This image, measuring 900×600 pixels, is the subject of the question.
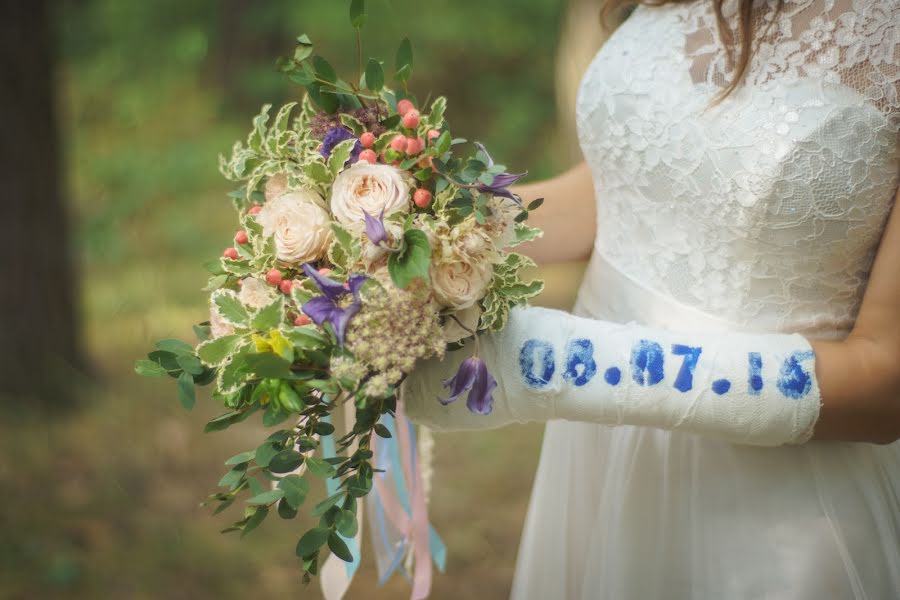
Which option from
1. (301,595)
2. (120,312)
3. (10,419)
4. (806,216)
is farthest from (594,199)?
(120,312)

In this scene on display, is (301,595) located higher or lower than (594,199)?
lower

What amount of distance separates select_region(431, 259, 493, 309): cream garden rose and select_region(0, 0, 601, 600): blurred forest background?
843mm

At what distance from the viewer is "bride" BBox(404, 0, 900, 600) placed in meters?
1.28

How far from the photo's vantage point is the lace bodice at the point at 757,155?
4.20ft

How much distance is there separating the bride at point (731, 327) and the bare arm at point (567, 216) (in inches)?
4.8

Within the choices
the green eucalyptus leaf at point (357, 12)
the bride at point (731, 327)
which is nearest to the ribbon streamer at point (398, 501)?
the bride at point (731, 327)

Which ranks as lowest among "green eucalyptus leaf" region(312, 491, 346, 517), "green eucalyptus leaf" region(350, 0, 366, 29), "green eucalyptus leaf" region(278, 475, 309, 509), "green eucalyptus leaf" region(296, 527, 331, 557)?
"green eucalyptus leaf" region(296, 527, 331, 557)

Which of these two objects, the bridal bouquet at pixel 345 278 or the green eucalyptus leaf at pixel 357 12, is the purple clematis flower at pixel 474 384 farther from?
the green eucalyptus leaf at pixel 357 12

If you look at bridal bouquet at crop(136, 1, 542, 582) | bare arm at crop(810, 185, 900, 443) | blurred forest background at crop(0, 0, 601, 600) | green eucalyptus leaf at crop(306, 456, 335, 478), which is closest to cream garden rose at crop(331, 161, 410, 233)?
bridal bouquet at crop(136, 1, 542, 582)

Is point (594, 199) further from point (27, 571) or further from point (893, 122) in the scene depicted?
point (27, 571)

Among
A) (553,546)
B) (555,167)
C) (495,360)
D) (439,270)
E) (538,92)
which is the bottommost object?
(555,167)

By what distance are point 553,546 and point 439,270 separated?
2.67 feet

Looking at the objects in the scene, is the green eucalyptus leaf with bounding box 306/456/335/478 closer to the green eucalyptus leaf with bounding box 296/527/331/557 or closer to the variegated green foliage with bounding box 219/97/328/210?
the green eucalyptus leaf with bounding box 296/527/331/557

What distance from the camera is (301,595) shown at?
341cm
